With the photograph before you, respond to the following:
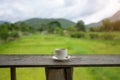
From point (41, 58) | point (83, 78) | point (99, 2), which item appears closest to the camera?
point (41, 58)

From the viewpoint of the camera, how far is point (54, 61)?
173 centimetres

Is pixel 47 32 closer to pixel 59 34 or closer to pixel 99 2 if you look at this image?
pixel 59 34

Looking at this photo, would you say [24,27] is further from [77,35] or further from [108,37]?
[108,37]

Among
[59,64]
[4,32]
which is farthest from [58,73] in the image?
[4,32]

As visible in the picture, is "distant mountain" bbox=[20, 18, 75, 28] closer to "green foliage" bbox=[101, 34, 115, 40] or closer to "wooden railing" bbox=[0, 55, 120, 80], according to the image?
"green foliage" bbox=[101, 34, 115, 40]

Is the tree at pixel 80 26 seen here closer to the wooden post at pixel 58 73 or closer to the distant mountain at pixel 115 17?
the distant mountain at pixel 115 17

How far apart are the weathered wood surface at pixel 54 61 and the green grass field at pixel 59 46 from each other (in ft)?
2.17

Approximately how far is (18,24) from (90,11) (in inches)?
32.1

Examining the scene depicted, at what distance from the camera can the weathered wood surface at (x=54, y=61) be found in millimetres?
1658

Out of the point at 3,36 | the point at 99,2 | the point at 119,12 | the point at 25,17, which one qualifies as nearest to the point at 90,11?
the point at 99,2

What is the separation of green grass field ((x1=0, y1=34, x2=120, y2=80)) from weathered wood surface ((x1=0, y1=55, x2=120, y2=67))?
0.66 m

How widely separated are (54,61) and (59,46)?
96 centimetres

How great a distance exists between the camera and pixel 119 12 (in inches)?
104

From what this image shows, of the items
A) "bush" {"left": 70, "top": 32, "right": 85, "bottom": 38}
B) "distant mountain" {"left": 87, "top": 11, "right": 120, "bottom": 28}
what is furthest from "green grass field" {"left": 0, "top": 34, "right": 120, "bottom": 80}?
"distant mountain" {"left": 87, "top": 11, "right": 120, "bottom": 28}
